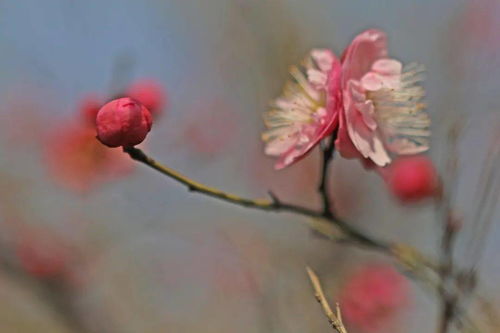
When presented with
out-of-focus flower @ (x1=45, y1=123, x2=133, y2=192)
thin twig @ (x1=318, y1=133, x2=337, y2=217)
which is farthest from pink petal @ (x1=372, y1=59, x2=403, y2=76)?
out-of-focus flower @ (x1=45, y1=123, x2=133, y2=192)

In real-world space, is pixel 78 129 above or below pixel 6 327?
above

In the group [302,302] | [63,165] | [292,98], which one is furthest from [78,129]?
[292,98]

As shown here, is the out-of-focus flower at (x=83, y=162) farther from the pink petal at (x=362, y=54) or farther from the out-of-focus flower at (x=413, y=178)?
the pink petal at (x=362, y=54)

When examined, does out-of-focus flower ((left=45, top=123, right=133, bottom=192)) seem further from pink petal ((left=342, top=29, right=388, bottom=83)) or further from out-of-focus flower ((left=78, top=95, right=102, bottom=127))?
pink petal ((left=342, top=29, right=388, bottom=83))

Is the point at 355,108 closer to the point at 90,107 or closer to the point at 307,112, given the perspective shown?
the point at 307,112

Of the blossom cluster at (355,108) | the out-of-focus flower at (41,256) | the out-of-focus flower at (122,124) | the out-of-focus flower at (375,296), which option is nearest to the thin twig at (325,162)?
the blossom cluster at (355,108)

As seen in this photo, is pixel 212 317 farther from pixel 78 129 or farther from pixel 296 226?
pixel 78 129

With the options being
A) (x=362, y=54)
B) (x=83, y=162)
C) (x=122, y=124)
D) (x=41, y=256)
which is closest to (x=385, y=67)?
(x=362, y=54)

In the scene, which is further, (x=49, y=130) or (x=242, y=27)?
(x=242, y=27)
